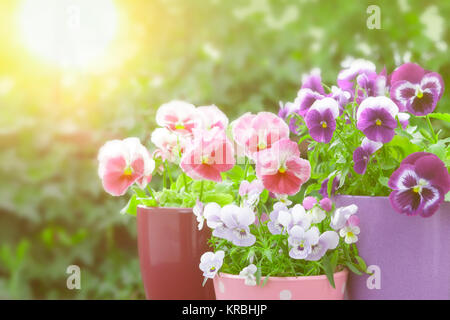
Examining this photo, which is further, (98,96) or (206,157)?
(98,96)

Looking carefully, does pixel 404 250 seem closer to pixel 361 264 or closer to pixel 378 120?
pixel 361 264

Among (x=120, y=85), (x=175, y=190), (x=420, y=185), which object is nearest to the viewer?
(x=420, y=185)

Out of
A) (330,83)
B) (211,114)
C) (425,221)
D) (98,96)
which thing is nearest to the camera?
(425,221)

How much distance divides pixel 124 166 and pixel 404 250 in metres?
0.42

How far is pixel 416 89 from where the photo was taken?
72 cm

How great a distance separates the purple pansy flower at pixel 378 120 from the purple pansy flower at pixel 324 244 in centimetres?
14

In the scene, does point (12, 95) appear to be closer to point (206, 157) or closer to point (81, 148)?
point (81, 148)

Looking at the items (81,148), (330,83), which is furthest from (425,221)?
(81,148)

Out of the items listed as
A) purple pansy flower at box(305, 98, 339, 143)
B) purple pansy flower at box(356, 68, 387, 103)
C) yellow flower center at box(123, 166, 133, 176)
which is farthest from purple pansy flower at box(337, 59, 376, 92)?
yellow flower center at box(123, 166, 133, 176)

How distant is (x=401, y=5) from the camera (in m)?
1.29

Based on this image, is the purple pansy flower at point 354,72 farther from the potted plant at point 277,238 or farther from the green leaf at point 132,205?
the green leaf at point 132,205

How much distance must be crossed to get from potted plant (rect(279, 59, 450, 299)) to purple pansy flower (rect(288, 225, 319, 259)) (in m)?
0.09

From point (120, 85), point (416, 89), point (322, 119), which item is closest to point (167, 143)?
point (322, 119)
